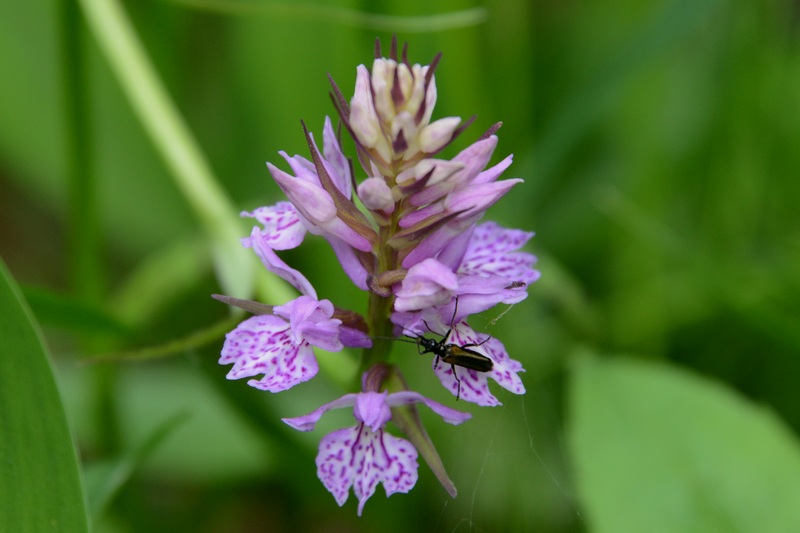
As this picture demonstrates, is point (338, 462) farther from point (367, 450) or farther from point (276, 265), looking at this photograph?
point (276, 265)

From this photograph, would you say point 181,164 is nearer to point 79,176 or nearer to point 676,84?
point 79,176

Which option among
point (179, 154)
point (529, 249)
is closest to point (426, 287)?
point (179, 154)

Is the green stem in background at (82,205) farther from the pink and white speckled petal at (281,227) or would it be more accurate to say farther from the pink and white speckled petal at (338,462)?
the pink and white speckled petal at (338,462)

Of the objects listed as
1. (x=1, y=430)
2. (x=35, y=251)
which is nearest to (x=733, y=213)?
(x=1, y=430)

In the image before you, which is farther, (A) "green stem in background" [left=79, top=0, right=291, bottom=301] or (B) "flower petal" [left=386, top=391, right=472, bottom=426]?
(A) "green stem in background" [left=79, top=0, right=291, bottom=301]

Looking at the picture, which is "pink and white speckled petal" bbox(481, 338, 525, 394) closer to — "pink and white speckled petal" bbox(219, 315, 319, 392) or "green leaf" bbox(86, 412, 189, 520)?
"pink and white speckled petal" bbox(219, 315, 319, 392)

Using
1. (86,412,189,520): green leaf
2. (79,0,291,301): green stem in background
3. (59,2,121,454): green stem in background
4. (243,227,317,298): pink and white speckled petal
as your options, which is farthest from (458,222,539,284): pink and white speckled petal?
(59,2,121,454): green stem in background

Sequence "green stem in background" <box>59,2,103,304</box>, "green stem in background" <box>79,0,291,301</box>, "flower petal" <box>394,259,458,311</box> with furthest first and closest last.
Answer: "green stem in background" <box>59,2,103,304</box>, "green stem in background" <box>79,0,291,301</box>, "flower petal" <box>394,259,458,311</box>

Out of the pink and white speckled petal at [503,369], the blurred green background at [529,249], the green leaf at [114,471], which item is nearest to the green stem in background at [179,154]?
the blurred green background at [529,249]
